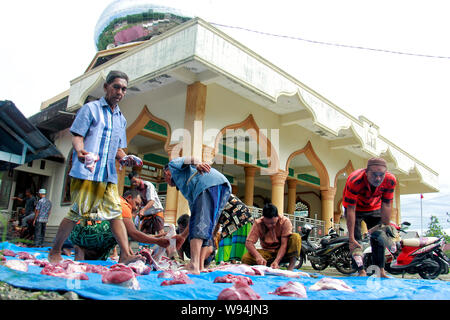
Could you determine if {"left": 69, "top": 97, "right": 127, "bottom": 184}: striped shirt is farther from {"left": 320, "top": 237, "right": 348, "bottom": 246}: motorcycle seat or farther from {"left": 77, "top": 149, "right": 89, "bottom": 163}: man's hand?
{"left": 320, "top": 237, "right": 348, "bottom": 246}: motorcycle seat

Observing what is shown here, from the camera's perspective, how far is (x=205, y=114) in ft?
29.8

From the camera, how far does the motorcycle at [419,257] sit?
5367 mm

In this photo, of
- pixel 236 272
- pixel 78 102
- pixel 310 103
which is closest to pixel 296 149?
pixel 310 103

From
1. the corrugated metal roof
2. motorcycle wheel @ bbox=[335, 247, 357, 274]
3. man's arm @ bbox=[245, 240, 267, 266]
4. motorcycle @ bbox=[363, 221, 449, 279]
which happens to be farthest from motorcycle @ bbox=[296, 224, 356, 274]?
the corrugated metal roof

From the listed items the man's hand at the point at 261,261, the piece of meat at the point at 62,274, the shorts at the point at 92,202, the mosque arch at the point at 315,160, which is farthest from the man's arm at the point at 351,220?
the mosque arch at the point at 315,160

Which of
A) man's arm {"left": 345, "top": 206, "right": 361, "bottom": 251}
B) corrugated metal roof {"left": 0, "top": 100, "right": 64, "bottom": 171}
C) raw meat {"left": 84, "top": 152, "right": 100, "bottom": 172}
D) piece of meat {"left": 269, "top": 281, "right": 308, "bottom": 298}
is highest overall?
corrugated metal roof {"left": 0, "top": 100, "right": 64, "bottom": 171}

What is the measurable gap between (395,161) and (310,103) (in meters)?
5.77

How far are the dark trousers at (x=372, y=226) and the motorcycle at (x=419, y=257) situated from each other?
960 millimetres

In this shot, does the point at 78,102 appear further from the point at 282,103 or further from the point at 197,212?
the point at 197,212

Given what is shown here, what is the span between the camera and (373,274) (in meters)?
4.43

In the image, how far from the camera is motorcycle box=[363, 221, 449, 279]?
537cm

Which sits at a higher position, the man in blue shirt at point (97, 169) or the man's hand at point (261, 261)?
the man in blue shirt at point (97, 169)

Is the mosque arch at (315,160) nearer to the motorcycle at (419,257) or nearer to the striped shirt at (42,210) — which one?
the motorcycle at (419,257)

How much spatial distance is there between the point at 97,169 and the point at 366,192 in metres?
3.03
